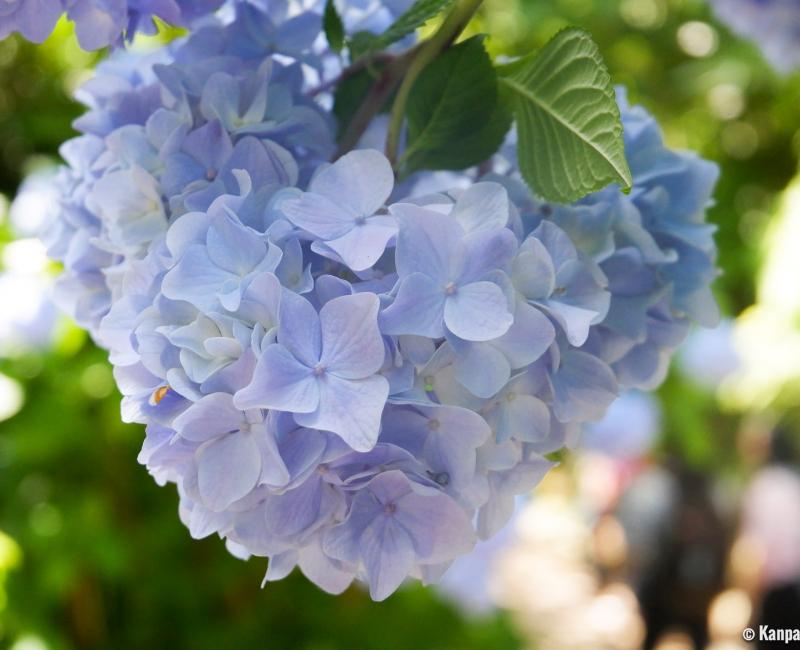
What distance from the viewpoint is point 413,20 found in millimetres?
276

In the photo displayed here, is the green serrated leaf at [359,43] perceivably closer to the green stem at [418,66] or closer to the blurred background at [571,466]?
the green stem at [418,66]

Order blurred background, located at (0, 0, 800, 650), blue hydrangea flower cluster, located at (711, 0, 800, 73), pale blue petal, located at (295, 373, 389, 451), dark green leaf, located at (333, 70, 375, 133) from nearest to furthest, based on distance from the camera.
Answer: pale blue petal, located at (295, 373, 389, 451) < dark green leaf, located at (333, 70, 375, 133) < blue hydrangea flower cluster, located at (711, 0, 800, 73) < blurred background, located at (0, 0, 800, 650)

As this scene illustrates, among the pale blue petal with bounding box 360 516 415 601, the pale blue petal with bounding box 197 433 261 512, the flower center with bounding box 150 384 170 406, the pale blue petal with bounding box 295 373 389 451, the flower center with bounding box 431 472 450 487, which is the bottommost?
the pale blue petal with bounding box 360 516 415 601

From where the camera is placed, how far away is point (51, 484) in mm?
1059

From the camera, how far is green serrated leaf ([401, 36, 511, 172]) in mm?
294

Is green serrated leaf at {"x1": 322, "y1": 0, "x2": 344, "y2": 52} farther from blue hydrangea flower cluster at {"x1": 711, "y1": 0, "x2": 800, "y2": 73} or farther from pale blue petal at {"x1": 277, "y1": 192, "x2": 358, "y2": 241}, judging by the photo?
blue hydrangea flower cluster at {"x1": 711, "y1": 0, "x2": 800, "y2": 73}

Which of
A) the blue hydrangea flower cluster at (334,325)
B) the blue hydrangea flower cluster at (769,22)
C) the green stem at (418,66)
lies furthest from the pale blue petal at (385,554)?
the blue hydrangea flower cluster at (769,22)

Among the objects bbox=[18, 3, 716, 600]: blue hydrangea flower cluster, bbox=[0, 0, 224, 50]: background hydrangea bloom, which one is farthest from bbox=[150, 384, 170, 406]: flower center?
bbox=[0, 0, 224, 50]: background hydrangea bloom

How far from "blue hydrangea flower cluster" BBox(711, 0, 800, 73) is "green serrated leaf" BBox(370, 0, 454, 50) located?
34cm

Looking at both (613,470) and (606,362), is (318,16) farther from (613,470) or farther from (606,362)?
(613,470)

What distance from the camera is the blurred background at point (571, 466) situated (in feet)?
3.16

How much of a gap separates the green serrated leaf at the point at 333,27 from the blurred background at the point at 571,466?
32cm

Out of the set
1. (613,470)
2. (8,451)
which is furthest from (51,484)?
(613,470)

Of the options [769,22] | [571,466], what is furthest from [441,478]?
[571,466]
